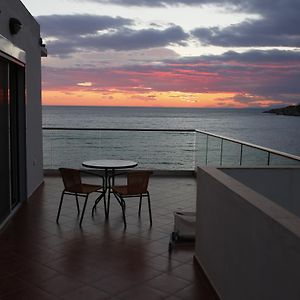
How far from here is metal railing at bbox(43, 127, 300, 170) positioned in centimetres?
866

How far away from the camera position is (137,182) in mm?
4809

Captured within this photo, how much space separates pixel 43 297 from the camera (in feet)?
9.66

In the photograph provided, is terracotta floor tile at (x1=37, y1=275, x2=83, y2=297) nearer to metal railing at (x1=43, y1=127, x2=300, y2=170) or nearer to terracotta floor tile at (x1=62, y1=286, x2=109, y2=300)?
terracotta floor tile at (x1=62, y1=286, x2=109, y2=300)

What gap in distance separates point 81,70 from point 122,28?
1260 cm

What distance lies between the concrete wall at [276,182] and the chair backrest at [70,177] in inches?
74.2

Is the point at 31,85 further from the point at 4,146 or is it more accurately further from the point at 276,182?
the point at 276,182

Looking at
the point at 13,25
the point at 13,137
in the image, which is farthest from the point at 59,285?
the point at 13,25

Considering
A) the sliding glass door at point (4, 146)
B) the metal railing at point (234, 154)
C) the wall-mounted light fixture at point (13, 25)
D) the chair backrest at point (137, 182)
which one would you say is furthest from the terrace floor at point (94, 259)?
the wall-mounted light fixture at point (13, 25)

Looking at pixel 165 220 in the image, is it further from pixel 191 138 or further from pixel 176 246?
pixel 191 138

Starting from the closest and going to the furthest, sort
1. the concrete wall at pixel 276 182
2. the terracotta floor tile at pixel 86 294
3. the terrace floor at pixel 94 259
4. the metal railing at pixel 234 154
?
the terracotta floor tile at pixel 86 294
the terrace floor at pixel 94 259
the concrete wall at pixel 276 182
the metal railing at pixel 234 154

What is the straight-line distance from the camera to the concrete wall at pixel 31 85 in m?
5.51

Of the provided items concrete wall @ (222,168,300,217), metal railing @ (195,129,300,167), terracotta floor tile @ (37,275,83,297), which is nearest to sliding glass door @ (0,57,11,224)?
terracotta floor tile @ (37,275,83,297)

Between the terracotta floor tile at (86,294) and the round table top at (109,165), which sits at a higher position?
the round table top at (109,165)

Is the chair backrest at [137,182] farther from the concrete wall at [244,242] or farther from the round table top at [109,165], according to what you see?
the concrete wall at [244,242]
